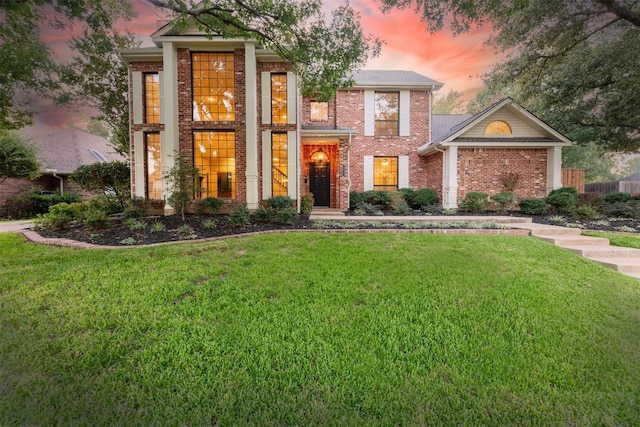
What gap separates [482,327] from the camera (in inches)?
102

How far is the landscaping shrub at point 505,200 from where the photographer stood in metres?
9.74

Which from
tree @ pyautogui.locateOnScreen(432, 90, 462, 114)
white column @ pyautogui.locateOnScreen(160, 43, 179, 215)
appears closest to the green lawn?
white column @ pyautogui.locateOnScreen(160, 43, 179, 215)

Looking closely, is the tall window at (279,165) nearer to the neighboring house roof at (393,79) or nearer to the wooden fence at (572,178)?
the neighboring house roof at (393,79)

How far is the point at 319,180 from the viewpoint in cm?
1176

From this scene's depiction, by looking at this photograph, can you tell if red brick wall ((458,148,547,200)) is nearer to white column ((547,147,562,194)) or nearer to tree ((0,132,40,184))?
white column ((547,147,562,194))

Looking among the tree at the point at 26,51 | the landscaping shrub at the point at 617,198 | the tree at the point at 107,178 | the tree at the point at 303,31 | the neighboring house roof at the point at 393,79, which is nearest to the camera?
the tree at the point at 26,51

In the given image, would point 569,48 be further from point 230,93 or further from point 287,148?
point 230,93

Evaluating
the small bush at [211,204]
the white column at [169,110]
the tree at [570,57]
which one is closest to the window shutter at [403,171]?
the tree at [570,57]

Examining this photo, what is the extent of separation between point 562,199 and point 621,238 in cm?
430

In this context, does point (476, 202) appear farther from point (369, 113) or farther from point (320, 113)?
point (320, 113)

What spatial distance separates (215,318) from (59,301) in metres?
1.88

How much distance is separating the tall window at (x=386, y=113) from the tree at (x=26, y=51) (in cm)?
1098

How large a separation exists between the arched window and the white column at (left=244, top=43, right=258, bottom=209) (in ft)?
30.7

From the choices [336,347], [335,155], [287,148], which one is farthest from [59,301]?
[335,155]
